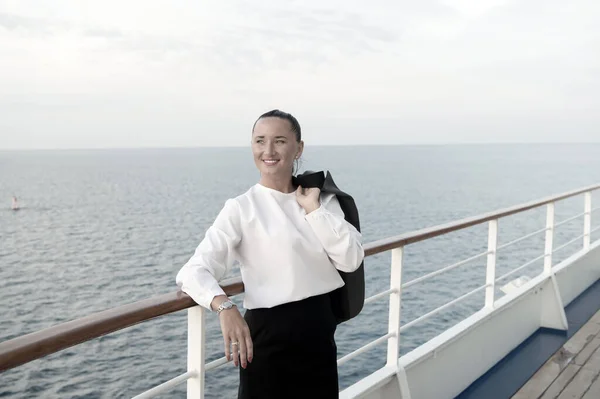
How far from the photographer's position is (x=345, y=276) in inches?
53.8

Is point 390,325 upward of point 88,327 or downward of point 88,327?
downward

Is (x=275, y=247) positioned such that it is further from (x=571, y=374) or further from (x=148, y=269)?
(x=148, y=269)

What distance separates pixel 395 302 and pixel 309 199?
37.8 inches

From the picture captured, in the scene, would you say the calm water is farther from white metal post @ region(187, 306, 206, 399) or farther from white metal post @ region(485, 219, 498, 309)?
white metal post @ region(485, 219, 498, 309)

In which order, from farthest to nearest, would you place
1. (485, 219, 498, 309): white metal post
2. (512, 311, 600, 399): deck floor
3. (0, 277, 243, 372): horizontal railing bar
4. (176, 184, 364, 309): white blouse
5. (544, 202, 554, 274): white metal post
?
(544, 202, 554, 274): white metal post → (485, 219, 498, 309): white metal post → (512, 311, 600, 399): deck floor → (176, 184, 364, 309): white blouse → (0, 277, 243, 372): horizontal railing bar

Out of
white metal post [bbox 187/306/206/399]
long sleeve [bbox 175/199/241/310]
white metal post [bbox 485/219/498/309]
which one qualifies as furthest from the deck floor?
long sleeve [bbox 175/199/241/310]

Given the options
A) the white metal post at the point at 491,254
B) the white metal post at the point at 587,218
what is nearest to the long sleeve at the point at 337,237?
the white metal post at the point at 491,254

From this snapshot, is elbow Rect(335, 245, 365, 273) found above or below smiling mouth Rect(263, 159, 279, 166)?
below

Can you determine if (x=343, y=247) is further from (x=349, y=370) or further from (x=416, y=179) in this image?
(x=416, y=179)

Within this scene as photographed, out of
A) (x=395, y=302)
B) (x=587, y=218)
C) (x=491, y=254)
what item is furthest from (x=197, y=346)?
(x=587, y=218)

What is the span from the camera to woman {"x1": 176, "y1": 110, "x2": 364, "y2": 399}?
→ 124 cm

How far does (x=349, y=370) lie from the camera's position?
10055mm

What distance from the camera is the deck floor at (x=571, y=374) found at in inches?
100

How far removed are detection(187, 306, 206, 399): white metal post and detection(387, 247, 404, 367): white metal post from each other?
2.91 feet
